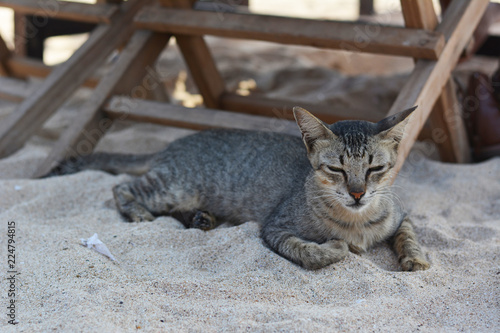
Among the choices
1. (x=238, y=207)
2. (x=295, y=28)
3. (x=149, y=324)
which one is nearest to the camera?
(x=149, y=324)

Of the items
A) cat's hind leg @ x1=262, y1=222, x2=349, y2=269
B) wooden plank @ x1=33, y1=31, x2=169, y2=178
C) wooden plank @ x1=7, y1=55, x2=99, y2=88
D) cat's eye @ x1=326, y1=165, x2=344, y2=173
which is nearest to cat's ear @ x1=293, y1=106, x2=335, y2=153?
cat's eye @ x1=326, y1=165, x2=344, y2=173

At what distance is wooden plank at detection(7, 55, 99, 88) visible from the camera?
20.3 ft

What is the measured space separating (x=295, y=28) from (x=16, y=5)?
2.97 m

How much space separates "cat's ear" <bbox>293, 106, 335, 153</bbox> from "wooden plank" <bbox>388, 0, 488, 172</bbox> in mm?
638

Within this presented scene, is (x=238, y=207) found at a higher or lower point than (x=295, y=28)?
lower

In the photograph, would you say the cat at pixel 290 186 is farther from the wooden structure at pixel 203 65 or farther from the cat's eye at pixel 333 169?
the wooden structure at pixel 203 65

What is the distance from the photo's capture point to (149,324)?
7.64 feet

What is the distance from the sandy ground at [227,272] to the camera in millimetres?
2387

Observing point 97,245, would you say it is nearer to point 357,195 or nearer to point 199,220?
point 199,220

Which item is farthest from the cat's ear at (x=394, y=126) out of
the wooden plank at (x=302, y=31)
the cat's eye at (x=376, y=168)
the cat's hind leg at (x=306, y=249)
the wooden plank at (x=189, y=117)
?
the wooden plank at (x=189, y=117)

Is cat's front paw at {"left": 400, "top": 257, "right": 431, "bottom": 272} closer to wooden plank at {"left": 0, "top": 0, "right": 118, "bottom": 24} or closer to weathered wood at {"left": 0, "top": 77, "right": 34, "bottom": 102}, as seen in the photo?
wooden plank at {"left": 0, "top": 0, "right": 118, "bottom": 24}

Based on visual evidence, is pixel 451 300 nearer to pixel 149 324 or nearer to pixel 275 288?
pixel 275 288

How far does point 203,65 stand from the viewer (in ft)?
17.3

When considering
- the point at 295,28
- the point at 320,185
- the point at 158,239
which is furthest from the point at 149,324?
the point at 295,28
